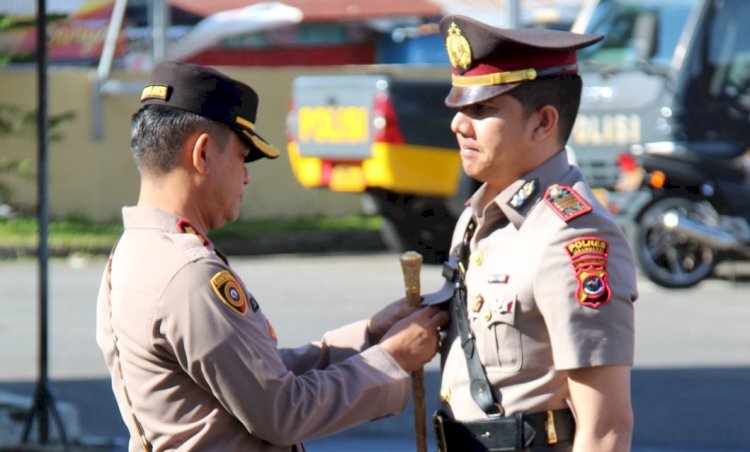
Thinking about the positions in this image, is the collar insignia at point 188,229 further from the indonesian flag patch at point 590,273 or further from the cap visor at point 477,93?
the indonesian flag patch at point 590,273

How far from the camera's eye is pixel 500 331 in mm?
2697

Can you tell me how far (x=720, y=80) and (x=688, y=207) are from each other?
1.07 m

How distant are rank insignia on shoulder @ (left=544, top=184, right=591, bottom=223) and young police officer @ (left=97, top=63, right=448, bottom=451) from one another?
0.36 metres

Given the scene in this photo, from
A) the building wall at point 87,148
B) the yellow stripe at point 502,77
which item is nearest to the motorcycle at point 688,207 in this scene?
the building wall at point 87,148

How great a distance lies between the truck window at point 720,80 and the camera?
441 inches

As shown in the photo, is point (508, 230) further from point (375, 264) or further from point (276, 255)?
point (276, 255)

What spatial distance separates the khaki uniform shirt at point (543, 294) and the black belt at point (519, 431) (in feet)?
0.06

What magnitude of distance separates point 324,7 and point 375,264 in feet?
42.4

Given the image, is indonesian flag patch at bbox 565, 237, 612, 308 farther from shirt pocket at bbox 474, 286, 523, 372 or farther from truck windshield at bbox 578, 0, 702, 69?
truck windshield at bbox 578, 0, 702, 69

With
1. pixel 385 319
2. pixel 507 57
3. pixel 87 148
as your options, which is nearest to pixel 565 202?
pixel 507 57

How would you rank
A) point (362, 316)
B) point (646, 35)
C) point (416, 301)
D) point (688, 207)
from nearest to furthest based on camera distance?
point (416, 301) < point (362, 316) < point (688, 207) < point (646, 35)

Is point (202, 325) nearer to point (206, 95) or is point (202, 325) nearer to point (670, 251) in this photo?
point (206, 95)

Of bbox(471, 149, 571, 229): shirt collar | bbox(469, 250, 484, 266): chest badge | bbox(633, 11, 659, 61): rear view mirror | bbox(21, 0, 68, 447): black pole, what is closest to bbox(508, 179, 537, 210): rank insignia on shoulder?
bbox(471, 149, 571, 229): shirt collar

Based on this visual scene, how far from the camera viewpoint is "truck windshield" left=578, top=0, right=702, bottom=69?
11617mm
